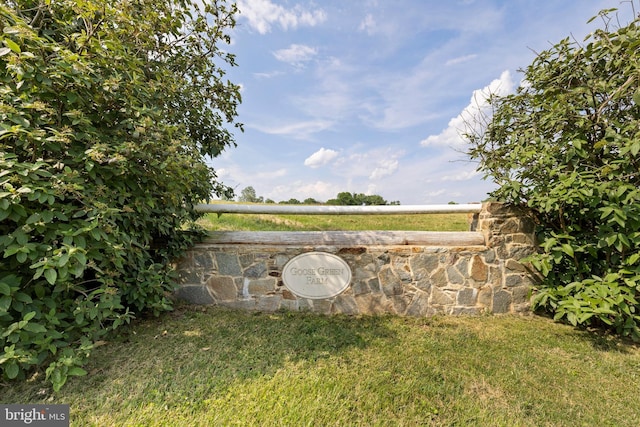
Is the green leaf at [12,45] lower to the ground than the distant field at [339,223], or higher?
higher

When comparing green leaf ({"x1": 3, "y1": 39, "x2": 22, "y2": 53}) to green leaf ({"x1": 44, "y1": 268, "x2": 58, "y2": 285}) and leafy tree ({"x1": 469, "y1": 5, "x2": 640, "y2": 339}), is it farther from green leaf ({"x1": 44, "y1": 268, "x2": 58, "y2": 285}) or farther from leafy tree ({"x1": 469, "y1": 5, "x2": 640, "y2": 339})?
leafy tree ({"x1": 469, "y1": 5, "x2": 640, "y2": 339})

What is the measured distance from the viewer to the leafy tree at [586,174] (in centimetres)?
246

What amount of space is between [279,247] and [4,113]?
2.43 m

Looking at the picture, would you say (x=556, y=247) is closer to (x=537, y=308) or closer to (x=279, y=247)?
(x=537, y=308)

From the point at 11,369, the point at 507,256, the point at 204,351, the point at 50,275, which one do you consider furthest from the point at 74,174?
the point at 507,256

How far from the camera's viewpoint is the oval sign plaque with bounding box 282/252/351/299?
319 centimetres

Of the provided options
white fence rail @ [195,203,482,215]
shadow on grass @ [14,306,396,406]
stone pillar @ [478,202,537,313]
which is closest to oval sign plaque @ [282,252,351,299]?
shadow on grass @ [14,306,396,406]

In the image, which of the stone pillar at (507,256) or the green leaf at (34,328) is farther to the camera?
the stone pillar at (507,256)

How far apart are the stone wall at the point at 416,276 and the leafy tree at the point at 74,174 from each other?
1061 millimetres

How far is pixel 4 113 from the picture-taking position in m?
1.75

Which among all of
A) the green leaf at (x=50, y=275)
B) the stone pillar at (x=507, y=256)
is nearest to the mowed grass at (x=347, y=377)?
the stone pillar at (x=507, y=256)

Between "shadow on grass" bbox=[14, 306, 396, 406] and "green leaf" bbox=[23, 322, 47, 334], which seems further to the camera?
"shadow on grass" bbox=[14, 306, 396, 406]

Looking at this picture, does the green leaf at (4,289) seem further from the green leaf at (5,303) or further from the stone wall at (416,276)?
the stone wall at (416,276)

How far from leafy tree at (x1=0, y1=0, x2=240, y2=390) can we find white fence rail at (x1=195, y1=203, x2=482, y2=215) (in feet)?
1.83
